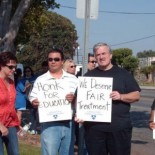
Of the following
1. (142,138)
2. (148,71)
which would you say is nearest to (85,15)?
(142,138)

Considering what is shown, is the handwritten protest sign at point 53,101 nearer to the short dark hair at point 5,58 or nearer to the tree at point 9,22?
the short dark hair at point 5,58

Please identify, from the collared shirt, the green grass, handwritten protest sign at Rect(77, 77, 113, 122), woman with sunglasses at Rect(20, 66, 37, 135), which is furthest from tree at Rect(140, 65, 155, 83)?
handwritten protest sign at Rect(77, 77, 113, 122)

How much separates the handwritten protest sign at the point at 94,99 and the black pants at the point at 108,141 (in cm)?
17

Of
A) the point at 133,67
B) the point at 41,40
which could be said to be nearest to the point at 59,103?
the point at 41,40

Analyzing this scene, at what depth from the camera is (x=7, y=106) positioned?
6.06 meters

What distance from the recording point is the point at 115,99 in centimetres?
582

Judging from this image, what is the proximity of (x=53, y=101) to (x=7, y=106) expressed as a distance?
627mm

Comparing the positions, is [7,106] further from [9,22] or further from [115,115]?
[9,22]

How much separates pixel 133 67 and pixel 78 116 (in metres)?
75.6

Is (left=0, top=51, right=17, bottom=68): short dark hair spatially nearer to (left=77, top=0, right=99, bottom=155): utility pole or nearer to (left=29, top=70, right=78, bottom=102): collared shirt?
(left=29, top=70, right=78, bottom=102): collared shirt

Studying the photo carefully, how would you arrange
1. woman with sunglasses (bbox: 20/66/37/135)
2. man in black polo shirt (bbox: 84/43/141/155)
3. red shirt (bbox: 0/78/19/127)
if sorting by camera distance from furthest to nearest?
woman with sunglasses (bbox: 20/66/37/135)
red shirt (bbox: 0/78/19/127)
man in black polo shirt (bbox: 84/43/141/155)

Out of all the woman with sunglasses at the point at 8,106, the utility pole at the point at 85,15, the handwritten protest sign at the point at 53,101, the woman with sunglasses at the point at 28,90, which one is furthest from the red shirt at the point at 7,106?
the woman with sunglasses at the point at 28,90

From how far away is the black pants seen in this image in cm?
590

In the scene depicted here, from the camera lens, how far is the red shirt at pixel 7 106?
599 centimetres
